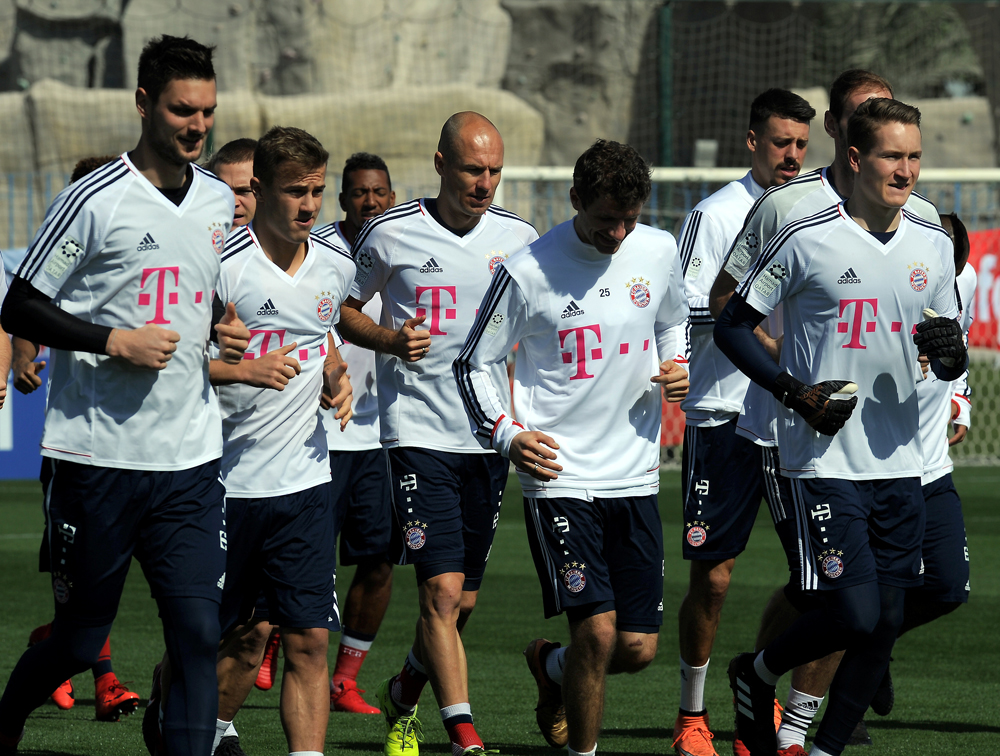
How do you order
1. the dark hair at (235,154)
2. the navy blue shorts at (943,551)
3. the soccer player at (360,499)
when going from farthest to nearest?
the soccer player at (360,499) → the dark hair at (235,154) → the navy blue shorts at (943,551)

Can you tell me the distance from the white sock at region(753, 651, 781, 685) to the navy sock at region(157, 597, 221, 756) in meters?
1.84

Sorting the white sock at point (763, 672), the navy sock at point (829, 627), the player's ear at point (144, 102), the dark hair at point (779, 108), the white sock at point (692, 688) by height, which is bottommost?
the white sock at point (692, 688)

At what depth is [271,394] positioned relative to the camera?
4781 mm

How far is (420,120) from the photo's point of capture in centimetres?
2853

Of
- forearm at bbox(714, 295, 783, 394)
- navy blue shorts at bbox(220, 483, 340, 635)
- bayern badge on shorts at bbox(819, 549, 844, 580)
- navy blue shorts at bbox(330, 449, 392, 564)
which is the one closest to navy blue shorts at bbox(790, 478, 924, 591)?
bayern badge on shorts at bbox(819, 549, 844, 580)

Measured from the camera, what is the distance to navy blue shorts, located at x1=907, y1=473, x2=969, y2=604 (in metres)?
5.06

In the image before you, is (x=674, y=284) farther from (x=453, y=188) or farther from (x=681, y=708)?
(x=681, y=708)

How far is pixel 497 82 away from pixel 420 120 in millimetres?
3714

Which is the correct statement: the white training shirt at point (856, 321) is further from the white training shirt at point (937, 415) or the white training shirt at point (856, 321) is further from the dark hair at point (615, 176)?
the white training shirt at point (937, 415)

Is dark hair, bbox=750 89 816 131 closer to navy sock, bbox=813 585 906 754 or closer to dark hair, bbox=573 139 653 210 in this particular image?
dark hair, bbox=573 139 653 210

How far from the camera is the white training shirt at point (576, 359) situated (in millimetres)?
4855

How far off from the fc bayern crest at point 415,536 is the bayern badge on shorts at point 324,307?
932 mm

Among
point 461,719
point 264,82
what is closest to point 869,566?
point 461,719

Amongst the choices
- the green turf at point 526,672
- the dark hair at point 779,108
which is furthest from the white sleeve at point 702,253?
the green turf at point 526,672
